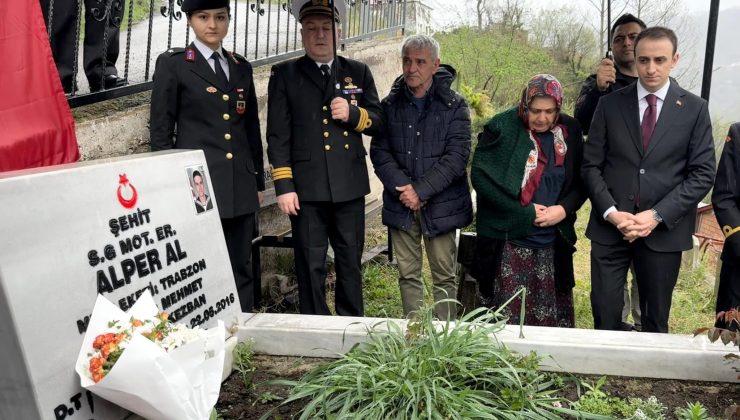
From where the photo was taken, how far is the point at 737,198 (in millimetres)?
3289

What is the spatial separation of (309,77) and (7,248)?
236 cm

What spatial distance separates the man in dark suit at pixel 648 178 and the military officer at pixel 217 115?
1803 millimetres

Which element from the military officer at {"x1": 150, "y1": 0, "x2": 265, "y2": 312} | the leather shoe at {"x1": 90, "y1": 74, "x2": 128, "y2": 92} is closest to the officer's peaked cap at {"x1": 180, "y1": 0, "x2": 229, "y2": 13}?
the military officer at {"x1": 150, "y1": 0, "x2": 265, "y2": 312}

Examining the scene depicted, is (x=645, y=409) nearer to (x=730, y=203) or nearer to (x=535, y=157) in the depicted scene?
(x=730, y=203)

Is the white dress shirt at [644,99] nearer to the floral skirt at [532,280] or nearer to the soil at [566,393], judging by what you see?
the floral skirt at [532,280]

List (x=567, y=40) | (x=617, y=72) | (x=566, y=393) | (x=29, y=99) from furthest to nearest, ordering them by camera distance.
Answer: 1. (x=567, y=40)
2. (x=617, y=72)
3. (x=29, y=99)
4. (x=566, y=393)

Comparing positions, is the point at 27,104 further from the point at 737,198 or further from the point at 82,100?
the point at 737,198

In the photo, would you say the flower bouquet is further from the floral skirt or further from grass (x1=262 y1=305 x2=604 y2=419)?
the floral skirt

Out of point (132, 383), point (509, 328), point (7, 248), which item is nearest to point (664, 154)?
point (509, 328)

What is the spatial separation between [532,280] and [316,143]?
4.69ft

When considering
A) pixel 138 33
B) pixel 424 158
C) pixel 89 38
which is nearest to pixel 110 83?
pixel 89 38

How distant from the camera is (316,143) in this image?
3.81 m

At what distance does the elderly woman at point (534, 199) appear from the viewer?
12.0ft

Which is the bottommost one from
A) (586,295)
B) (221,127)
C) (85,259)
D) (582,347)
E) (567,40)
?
(586,295)
